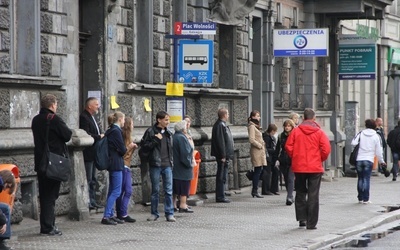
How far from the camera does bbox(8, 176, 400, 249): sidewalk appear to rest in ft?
54.3

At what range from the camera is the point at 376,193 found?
29312 mm

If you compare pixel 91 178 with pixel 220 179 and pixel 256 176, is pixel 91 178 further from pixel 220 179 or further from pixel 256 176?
pixel 256 176

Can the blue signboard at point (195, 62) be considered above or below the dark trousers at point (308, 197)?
above

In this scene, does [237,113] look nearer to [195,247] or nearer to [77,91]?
[77,91]

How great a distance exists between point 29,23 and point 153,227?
3522mm

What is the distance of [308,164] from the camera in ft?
63.4

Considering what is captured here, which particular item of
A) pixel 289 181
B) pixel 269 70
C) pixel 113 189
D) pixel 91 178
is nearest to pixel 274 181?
pixel 289 181

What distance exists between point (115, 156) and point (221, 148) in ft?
18.7

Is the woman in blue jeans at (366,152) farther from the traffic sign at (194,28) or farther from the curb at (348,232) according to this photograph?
the traffic sign at (194,28)

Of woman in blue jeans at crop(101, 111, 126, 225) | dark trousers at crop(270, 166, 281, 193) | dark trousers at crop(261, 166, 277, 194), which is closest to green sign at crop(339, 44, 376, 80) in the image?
dark trousers at crop(270, 166, 281, 193)

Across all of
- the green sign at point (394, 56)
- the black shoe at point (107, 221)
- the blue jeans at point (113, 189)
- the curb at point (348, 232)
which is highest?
the green sign at point (394, 56)

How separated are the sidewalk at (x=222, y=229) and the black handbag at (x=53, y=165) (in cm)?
84

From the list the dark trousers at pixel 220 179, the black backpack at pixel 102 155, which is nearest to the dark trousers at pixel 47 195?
the black backpack at pixel 102 155

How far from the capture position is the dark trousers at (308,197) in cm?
1930
